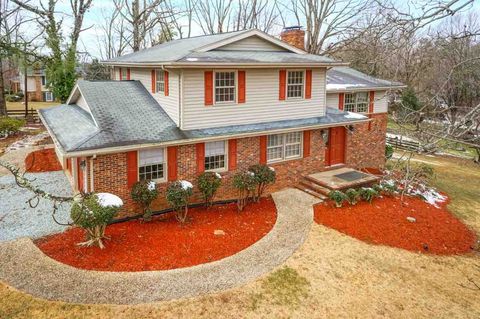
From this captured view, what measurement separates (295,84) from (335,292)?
31.1 ft

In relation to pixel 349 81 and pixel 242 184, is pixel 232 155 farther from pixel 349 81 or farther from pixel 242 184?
pixel 349 81

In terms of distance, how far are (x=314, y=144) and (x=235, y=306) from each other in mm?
9979

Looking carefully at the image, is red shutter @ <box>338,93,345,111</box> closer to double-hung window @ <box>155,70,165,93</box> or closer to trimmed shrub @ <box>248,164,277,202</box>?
trimmed shrub @ <box>248,164,277,202</box>

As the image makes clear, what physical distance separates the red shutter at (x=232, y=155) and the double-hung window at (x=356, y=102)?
831 cm

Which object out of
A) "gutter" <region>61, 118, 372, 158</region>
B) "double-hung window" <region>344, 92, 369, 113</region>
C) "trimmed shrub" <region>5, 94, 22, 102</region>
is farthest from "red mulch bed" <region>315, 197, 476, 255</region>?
"trimmed shrub" <region>5, 94, 22, 102</region>

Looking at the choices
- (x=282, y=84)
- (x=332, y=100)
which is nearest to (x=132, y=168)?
(x=282, y=84)

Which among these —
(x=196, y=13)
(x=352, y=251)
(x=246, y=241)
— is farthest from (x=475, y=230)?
(x=196, y=13)

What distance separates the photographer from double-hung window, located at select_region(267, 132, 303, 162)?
15641 millimetres

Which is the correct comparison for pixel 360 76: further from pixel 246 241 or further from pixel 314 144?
pixel 246 241

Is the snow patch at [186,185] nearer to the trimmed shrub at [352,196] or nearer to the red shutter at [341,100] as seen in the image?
the trimmed shrub at [352,196]

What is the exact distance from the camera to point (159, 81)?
15.0 metres

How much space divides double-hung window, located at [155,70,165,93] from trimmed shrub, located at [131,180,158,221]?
4306 mm

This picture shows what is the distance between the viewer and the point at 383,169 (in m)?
21.0

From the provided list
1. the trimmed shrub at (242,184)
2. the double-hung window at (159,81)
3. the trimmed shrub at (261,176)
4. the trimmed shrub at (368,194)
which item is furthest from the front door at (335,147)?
the double-hung window at (159,81)
